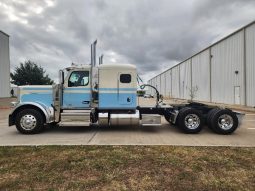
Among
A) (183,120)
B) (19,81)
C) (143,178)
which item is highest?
(19,81)

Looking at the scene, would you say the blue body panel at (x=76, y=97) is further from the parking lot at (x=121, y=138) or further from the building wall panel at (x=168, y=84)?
the building wall panel at (x=168, y=84)

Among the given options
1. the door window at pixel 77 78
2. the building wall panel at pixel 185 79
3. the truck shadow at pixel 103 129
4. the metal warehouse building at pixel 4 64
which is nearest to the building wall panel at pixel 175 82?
the building wall panel at pixel 185 79

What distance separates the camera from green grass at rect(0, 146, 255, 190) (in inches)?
192

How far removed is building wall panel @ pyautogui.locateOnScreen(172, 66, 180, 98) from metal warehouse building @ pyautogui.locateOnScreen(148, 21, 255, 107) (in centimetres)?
1091

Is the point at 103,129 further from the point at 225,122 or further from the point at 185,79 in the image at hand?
the point at 185,79

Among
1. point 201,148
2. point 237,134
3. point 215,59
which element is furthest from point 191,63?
point 201,148

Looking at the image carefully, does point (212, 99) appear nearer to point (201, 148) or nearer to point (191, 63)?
point (191, 63)

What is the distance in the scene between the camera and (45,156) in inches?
264

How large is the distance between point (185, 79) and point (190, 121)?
48140 mm

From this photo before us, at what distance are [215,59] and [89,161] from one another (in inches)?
1370

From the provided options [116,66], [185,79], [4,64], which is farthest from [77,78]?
[185,79]

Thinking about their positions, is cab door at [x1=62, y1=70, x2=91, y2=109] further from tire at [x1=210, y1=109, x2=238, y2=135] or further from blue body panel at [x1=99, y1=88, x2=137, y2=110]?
tire at [x1=210, y1=109, x2=238, y2=135]

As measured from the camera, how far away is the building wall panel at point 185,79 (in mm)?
54075

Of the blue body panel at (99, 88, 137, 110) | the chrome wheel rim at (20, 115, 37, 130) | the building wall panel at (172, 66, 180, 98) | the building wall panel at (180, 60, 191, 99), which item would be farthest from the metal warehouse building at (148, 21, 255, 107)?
the building wall panel at (172, 66, 180, 98)
